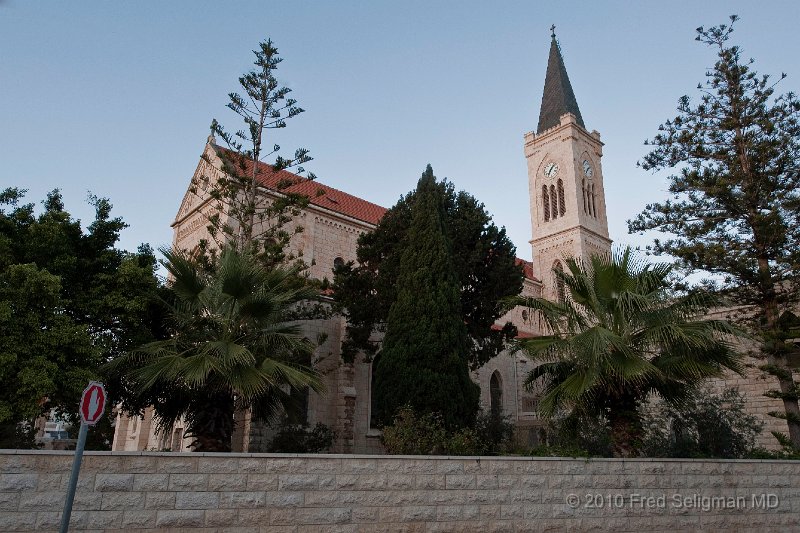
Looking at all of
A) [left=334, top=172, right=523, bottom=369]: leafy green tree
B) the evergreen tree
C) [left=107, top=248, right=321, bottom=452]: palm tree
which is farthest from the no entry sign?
[left=334, top=172, right=523, bottom=369]: leafy green tree

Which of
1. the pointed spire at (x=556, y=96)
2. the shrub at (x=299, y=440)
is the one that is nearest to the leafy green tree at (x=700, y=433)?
the shrub at (x=299, y=440)

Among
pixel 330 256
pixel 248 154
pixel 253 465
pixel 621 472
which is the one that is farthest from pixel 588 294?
pixel 330 256

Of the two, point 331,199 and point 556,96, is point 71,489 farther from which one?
point 556,96

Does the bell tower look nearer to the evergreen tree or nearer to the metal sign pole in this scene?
the evergreen tree

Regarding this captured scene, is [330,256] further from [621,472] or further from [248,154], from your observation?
[621,472]

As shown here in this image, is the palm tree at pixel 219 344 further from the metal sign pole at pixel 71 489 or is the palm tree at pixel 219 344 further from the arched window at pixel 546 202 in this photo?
the arched window at pixel 546 202

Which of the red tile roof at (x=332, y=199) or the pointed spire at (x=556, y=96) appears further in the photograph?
the pointed spire at (x=556, y=96)

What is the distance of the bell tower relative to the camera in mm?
42656

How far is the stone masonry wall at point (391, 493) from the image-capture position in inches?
252

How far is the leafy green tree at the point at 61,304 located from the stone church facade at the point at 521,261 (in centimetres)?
402

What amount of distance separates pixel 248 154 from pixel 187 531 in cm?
1179

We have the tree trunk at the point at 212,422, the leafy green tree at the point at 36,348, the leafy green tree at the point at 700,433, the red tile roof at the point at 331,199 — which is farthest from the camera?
the red tile roof at the point at 331,199

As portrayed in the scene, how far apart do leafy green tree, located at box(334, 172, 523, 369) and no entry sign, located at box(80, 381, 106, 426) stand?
12762mm

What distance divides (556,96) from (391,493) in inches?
1787
